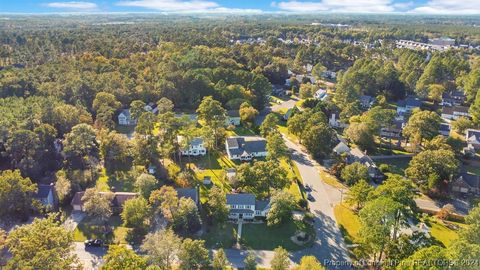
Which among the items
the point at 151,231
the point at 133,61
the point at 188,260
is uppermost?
the point at 133,61

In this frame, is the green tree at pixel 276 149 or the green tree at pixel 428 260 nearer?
the green tree at pixel 428 260

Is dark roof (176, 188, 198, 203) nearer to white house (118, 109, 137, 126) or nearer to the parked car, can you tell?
the parked car

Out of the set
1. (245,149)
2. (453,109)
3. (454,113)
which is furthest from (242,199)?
(453,109)

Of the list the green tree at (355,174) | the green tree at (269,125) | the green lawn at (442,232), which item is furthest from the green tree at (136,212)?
the green lawn at (442,232)

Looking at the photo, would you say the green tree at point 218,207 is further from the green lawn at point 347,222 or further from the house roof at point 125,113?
the house roof at point 125,113

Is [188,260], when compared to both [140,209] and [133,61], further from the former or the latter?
[133,61]

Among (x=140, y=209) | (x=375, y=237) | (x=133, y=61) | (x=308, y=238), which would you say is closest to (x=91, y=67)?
(x=133, y=61)

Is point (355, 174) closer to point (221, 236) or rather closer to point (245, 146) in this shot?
point (245, 146)
